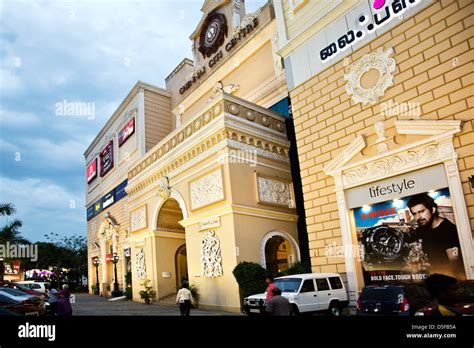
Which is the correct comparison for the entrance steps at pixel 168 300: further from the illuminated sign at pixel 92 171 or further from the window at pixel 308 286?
the illuminated sign at pixel 92 171

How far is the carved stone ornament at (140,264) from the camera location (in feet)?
71.4

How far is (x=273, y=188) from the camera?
1756cm

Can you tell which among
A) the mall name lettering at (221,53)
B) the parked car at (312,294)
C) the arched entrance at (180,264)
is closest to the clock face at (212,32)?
the mall name lettering at (221,53)

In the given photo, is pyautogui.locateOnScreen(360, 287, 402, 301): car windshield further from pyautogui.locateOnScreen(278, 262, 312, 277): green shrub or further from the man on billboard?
pyautogui.locateOnScreen(278, 262, 312, 277): green shrub

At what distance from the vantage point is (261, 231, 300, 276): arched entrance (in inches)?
687

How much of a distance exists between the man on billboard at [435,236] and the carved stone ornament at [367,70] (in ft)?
11.2

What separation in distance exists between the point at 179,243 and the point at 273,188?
24.7 feet

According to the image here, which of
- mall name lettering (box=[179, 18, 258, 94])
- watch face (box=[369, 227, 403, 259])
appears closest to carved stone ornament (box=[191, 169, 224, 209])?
watch face (box=[369, 227, 403, 259])

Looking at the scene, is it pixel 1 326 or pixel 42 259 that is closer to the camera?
pixel 1 326

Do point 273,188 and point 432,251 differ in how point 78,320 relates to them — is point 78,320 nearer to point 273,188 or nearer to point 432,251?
point 432,251

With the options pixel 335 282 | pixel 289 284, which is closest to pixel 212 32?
pixel 289 284

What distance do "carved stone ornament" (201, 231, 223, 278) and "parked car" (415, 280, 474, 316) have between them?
9446 mm

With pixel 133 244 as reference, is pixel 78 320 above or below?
below

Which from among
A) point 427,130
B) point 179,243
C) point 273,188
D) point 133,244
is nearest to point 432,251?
point 427,130
